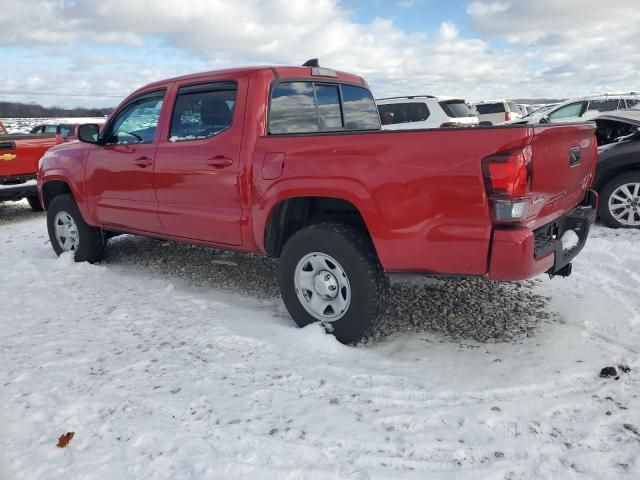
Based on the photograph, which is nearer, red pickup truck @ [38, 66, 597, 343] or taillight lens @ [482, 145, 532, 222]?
taillight lens @ [482, 145, 532, 222]

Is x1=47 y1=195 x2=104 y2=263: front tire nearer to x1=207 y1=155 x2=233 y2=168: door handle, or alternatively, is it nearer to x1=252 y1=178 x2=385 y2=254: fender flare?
x1=207 y1=155 x2=233 y2=168: door handle

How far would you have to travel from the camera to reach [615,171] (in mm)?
6332

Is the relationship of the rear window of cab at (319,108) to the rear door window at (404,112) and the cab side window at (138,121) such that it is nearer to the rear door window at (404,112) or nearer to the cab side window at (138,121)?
the cab side window at (138,121)

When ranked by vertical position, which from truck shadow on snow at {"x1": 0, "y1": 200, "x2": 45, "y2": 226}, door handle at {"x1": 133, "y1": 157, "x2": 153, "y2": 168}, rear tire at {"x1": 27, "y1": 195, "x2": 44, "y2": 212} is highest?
door handle at {"x1": 133, "y1": 157, "x2": 153, "y2": 168}

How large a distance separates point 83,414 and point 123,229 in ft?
9.16

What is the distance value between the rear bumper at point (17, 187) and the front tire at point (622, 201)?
881 centimetres

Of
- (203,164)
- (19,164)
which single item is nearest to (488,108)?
(19,164)

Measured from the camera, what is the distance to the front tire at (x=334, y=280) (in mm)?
3281

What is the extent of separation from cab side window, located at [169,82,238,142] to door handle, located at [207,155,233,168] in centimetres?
22

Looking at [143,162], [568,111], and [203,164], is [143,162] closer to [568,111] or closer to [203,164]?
[203,164]

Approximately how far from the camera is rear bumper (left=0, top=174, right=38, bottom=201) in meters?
8.44

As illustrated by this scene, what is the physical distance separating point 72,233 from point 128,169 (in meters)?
1.53

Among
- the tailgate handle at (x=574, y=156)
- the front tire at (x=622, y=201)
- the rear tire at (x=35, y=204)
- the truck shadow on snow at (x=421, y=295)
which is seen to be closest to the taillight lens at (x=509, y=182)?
the tailgate handle at (x=574, y=156)

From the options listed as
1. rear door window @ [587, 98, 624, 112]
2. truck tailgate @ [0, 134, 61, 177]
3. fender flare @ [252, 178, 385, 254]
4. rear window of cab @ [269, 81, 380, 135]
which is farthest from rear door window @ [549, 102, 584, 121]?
fender flare @ [252, 178, 385, 254]
